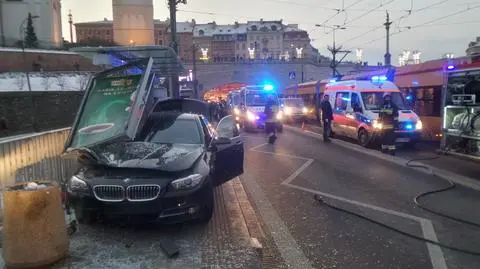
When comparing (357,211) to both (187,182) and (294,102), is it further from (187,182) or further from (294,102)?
(294,102)

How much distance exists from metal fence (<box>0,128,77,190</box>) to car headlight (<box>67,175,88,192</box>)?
1237mm

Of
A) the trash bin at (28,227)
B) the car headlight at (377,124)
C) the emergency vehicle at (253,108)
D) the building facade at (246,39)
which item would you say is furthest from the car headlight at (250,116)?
the building facade at (246,39)

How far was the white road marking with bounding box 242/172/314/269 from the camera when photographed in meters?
5.52

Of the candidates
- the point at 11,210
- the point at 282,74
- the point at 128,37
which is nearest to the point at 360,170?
the point at 11,210

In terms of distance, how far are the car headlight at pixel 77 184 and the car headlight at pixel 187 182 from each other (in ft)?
3.68

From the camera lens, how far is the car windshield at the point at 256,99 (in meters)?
24.8

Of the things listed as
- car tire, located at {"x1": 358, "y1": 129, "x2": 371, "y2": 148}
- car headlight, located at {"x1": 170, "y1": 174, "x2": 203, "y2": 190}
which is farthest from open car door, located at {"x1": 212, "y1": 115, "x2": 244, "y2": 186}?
car tire, located at {"x1": 358, "y1": 129, "x2": 371, "y2": 148}

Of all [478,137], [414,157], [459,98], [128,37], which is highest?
[128,37]

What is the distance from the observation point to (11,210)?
16.1 ft

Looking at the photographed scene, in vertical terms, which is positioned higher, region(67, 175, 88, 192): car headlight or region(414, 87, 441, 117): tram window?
region(414, 87, 441, 117): tram window

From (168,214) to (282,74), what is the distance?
8944 centimetres

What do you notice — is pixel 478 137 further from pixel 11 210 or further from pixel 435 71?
pixel 11 210

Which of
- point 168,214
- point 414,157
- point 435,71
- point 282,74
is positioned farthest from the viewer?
point 282,74

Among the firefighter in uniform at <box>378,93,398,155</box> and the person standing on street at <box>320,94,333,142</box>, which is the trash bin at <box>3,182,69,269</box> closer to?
the firefighter in uniform at <box>378,93,398,155</box>
